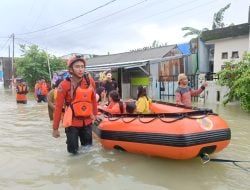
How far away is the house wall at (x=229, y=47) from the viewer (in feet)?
55.1

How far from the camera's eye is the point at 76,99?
559 cm

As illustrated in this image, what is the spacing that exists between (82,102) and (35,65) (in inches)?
938

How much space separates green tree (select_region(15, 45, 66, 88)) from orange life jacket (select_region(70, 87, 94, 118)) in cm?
2341

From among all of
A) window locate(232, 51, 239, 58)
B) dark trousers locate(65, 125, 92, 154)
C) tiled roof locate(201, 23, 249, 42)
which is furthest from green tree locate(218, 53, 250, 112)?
dark trousers locate(65, 125, 92, 154)

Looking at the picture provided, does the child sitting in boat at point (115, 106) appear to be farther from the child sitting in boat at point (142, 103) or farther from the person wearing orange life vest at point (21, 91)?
the person wearing orange life vest at point (21, 91)

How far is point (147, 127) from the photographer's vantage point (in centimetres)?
564

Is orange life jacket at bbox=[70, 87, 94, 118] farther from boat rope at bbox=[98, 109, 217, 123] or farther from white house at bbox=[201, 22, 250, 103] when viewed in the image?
white house at bbox=[201, 22, 250, 103]

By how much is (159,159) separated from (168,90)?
12.8m

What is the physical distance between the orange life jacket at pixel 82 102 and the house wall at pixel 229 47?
41.4 feet

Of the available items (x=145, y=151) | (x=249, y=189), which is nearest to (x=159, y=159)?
(x=145, y=151)

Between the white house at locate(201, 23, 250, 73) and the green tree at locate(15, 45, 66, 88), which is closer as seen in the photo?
the white house at locate(201, 23, 250, 73)

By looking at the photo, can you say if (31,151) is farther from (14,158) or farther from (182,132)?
(182,132)

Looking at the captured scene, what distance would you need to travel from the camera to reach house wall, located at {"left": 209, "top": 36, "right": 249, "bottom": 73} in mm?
16797

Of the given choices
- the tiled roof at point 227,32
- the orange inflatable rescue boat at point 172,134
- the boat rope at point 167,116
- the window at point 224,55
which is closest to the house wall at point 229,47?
the window at point 224,55
